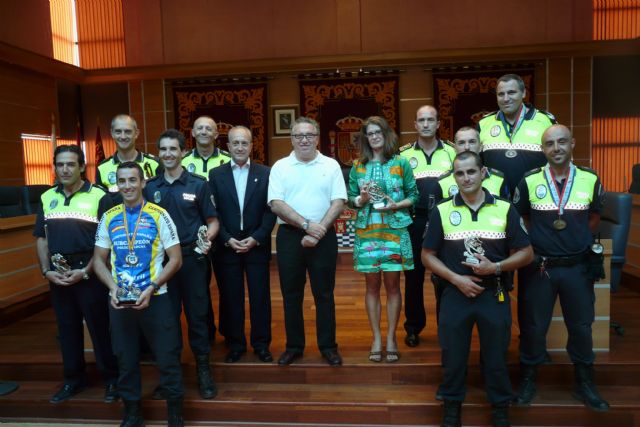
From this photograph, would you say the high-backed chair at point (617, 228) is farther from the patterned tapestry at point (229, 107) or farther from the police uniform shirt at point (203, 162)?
the patterned tapestry at point (229, 107)

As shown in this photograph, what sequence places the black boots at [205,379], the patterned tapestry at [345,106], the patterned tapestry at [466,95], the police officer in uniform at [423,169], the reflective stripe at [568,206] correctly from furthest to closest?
the patterned tapestry at [345,106] → the patterned tapestry at [466,95] → the police officer in uniform at [423,169] → the black boots at [205,379] → the reflective stripe at [568,206]

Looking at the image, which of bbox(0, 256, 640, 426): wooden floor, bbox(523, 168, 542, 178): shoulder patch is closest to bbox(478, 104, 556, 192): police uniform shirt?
bbox(523, 168, 542, 178): shoulder patch

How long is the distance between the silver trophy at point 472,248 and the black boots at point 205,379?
1698 mm

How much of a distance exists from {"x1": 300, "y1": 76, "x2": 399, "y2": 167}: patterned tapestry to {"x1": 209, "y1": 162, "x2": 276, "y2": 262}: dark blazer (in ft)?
17.3

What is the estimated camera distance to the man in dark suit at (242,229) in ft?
10.7

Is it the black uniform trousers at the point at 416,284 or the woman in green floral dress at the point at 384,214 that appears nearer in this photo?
the woman in green floral dress at the point at 384,214

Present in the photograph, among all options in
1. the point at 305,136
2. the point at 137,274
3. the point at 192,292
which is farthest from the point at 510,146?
the point at 137,274

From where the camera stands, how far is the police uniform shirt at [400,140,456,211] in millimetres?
3305

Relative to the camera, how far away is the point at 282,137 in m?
8.86

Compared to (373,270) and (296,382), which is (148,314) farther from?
(373,270)

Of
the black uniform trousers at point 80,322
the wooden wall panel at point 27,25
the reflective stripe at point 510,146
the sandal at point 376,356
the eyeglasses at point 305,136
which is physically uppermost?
the wooden wall panel at point 27,25

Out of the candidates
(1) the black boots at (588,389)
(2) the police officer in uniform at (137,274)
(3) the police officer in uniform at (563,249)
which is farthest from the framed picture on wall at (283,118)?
(1) the black boots at (588,389)

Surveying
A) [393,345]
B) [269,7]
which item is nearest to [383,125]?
[393,345]

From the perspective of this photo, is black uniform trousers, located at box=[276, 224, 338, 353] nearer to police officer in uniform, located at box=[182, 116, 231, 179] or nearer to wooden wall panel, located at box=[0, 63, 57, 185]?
police officer in uniform, located at box=[182, 116, 231, 179]
